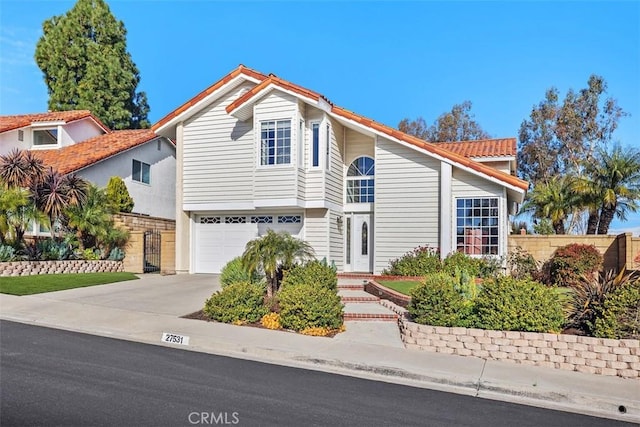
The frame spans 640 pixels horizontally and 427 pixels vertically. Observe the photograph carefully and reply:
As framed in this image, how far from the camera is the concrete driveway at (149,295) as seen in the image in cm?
1238

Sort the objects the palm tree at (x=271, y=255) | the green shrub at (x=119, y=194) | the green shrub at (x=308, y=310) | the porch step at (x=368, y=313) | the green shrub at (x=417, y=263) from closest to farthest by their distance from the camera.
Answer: the green shrub at (x=308, y=310), the porch step at (x=368, y=313), the palm tree at (x=271, y=255), the green shrub at (x=417, y=263), the green shrub at (x=119, y=194)

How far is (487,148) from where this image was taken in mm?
20312

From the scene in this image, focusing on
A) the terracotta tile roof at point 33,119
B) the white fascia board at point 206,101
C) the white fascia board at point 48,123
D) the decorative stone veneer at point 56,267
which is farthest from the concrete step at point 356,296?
the terracotta tile roof at point 33,119

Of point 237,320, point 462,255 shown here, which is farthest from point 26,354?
point 462,255

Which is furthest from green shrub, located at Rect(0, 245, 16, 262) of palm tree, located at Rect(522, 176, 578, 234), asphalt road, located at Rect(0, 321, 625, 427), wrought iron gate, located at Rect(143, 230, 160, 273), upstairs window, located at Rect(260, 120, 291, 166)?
palm tree, located at Rect(522, 176, 578, 234)

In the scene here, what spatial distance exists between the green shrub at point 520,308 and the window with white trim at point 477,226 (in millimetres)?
7411

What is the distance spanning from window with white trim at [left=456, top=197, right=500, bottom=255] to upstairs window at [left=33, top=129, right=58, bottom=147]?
21.1 metres

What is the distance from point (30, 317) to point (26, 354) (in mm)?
3395

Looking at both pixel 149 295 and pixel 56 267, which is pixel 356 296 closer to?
pixel 149 295

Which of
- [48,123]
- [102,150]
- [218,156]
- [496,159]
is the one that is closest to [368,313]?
[218,156]

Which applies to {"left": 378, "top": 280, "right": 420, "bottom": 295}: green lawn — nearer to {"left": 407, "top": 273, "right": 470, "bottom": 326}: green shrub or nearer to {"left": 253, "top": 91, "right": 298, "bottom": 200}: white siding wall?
{"left": 407, "top": 273, "right": 470, "bottom": 326}: green shrub

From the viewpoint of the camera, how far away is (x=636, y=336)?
8.59 m

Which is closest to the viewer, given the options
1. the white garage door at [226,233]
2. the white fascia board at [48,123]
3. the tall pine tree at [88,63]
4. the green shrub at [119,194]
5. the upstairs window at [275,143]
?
the upstairs window at [275,143]

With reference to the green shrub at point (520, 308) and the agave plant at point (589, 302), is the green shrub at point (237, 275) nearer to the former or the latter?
the green shrub at point (520, 308)
